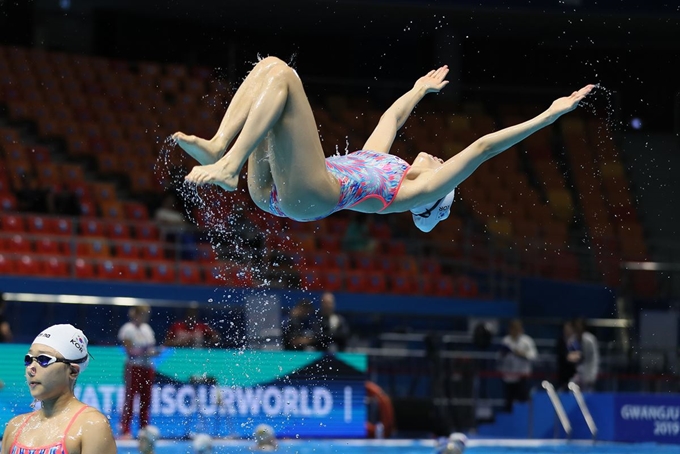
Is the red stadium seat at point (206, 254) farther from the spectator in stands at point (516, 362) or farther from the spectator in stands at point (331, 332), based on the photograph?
the spectator in stands at point (516, 362)

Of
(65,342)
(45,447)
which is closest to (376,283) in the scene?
(65,342)

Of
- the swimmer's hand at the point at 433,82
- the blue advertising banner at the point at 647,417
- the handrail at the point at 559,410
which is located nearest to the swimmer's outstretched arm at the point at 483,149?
the swimmer's hand at the point at 433,82

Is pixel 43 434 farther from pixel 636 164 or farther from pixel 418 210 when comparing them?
pixel 636 164

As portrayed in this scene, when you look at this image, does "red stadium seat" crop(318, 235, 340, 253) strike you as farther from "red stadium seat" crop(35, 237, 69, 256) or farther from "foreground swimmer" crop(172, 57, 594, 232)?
"foreground swimmer" crop(172, 57, 594, 232)

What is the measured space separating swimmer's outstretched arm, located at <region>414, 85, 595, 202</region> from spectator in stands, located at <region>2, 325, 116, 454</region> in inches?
123

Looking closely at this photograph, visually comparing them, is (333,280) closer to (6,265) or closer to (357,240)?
(357,240)

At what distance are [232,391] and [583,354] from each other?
4.82 meters

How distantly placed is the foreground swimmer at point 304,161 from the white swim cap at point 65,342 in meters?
1.28

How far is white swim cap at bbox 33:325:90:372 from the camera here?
5035mm

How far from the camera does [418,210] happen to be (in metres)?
7.97

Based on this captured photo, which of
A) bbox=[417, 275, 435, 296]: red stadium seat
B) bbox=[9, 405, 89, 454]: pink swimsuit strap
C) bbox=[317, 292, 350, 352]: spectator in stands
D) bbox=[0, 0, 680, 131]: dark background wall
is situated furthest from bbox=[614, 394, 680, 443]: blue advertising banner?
bbox=[9, 405, 89, 454]: pink swimsuit strap

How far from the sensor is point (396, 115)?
27.2 feet

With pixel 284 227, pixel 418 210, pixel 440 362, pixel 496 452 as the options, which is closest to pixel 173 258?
pixel 284 227

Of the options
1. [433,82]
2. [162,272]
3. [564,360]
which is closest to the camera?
[433,82]
